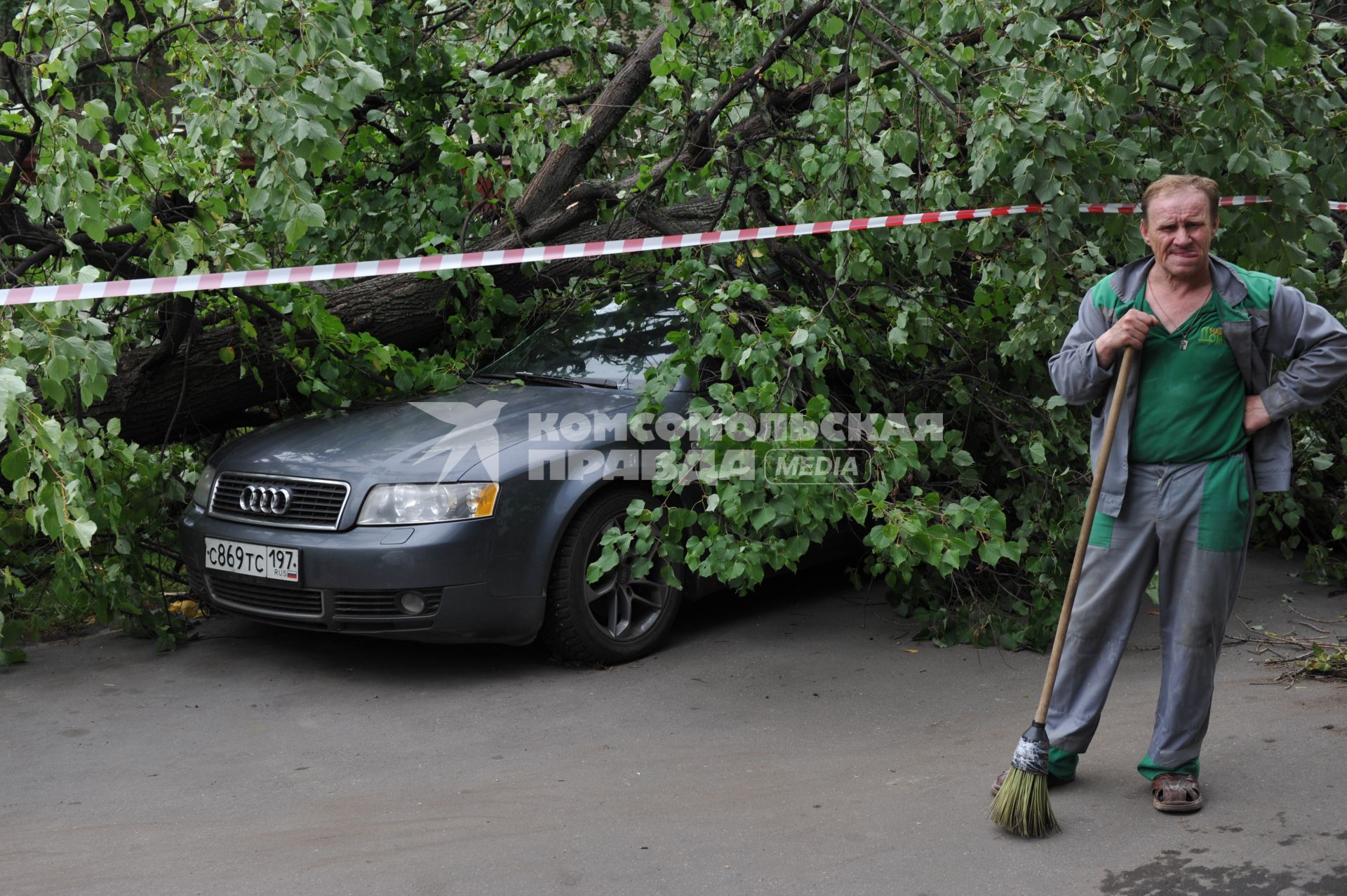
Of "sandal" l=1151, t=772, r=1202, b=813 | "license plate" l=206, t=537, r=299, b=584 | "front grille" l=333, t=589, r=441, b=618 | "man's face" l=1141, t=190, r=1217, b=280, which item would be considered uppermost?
"man's face" l=1141, t=190, r=1217, b=280

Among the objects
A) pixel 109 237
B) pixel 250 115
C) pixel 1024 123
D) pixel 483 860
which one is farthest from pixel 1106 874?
pixel 109 237

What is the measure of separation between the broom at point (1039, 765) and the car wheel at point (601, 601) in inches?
76.2

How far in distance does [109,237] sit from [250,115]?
0.99 metres

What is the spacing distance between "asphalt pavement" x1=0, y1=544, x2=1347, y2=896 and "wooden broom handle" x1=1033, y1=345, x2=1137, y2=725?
0.37 m

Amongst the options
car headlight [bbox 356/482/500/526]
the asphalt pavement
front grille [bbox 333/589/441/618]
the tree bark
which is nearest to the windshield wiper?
the tree bark

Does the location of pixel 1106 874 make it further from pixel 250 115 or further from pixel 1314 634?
pixel 250 115

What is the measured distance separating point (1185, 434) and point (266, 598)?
360 cm

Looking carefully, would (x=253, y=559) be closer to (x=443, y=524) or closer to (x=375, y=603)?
(x=375, y=603)

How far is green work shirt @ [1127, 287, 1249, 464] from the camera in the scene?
3.78 m

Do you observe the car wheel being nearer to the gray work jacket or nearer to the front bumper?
the front bumper

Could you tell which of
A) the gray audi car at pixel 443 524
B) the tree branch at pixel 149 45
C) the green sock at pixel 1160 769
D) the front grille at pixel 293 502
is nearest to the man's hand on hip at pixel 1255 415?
the green sock at pixel 1160 769

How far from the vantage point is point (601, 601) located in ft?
18.4

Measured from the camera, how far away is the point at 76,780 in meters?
4.52

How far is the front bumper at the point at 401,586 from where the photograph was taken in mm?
5160
